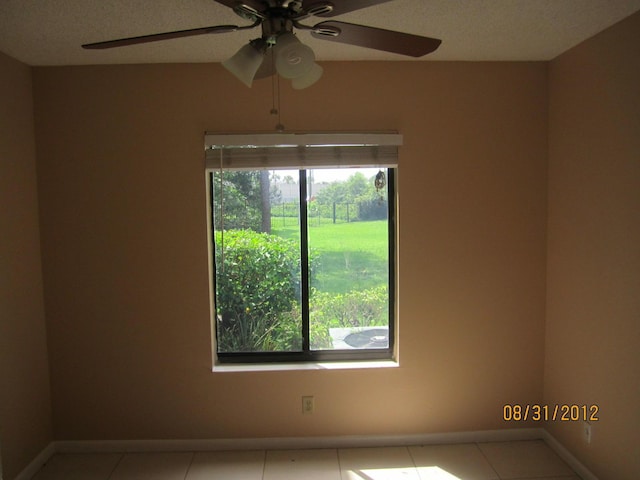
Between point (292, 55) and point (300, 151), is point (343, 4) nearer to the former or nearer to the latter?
point (292, 55)

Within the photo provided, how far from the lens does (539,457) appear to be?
2379 mm

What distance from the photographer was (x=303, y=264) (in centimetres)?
259

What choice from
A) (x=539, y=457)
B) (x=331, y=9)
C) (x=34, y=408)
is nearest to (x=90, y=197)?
(x=34, y=408)

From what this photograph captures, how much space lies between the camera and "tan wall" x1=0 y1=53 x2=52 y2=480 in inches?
84.3

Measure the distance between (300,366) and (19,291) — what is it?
65.3 inches

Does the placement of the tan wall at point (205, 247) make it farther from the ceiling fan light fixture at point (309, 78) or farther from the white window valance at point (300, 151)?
the ceiling fan light fixture at point (309, 78)

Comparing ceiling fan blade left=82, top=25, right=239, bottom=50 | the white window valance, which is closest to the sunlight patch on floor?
the white window valance

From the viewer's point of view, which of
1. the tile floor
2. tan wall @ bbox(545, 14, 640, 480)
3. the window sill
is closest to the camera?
tan wall @ bbox(545, 14, 640, 480)

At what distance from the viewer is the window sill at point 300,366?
2508 mm

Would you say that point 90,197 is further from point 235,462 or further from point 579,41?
point 579,41

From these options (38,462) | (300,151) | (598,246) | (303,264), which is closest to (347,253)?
(303,264)

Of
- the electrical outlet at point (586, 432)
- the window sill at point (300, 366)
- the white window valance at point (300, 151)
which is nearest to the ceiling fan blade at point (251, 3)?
the white window valance at point (300, 151)

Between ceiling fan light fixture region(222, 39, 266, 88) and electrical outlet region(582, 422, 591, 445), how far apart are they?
2.43m

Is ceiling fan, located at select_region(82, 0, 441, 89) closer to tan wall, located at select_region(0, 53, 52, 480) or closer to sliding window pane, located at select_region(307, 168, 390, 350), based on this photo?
sliding window pane, located at select_region(307, 168, 390, 350)
